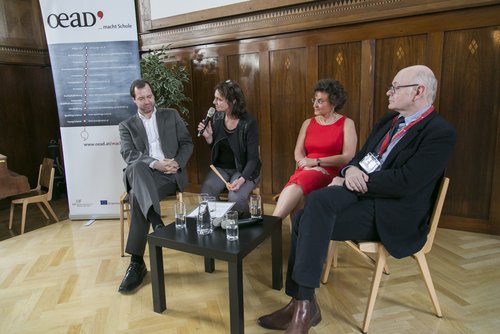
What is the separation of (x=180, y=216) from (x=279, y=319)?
78 centimetres

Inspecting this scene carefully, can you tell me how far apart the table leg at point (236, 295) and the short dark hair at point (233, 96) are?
1500 millimetres

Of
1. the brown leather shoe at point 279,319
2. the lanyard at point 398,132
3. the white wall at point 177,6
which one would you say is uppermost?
the white wall at point 177,6

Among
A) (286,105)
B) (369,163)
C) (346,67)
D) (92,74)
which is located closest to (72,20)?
(92,74)

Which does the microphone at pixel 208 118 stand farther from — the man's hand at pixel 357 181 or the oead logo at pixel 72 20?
the oead logo at pixel 72 20

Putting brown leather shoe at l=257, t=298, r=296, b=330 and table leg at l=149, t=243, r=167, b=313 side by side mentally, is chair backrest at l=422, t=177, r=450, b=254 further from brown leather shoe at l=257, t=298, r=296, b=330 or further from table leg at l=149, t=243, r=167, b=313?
table leg at l=149, t=243, r=167, b=313

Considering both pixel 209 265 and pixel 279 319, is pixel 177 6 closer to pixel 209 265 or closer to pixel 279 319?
pixel 209 265

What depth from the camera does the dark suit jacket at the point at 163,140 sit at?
113 inches

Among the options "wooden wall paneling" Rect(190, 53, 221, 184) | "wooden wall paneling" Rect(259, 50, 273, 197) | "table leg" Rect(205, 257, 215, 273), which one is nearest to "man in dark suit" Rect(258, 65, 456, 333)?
"table leg" Rect(205, 257, 215, 273)

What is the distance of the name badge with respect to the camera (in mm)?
1963

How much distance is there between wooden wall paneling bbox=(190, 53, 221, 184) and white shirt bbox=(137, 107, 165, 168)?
1393mm

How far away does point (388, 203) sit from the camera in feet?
5.95

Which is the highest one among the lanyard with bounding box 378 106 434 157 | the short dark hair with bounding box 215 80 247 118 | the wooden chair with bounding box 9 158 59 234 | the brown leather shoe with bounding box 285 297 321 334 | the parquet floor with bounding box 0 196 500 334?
the short dark hair with bounding box 215 80 247 118

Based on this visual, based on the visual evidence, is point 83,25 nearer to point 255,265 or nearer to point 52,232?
point 52,232

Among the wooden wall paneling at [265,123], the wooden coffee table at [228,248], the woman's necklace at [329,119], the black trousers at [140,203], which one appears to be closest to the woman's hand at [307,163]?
the woman's necklace at [329,119]
